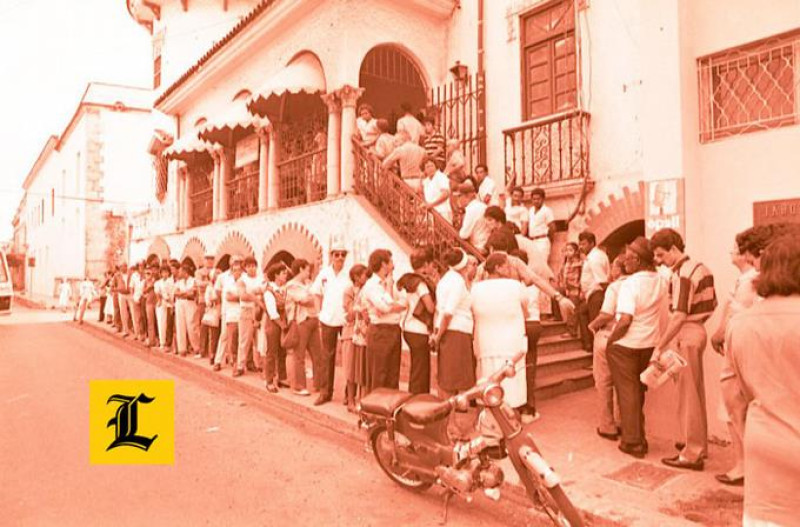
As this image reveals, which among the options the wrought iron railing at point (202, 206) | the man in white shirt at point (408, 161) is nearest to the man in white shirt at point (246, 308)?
the man in white shirt at point (408, 161)

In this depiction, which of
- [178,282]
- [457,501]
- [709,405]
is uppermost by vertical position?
[178,282]

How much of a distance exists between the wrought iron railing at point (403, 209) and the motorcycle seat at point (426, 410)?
337 centimetres

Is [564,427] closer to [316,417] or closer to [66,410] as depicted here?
[316,417]

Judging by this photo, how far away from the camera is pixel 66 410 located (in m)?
6.96

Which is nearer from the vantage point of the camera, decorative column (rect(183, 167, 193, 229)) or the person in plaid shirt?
the person in plaid shirt

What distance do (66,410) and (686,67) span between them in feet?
26.2

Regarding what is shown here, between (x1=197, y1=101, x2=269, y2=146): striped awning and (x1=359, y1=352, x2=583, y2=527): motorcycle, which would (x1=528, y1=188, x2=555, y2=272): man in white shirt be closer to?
(x1=359, y1=352, x2=583, y2=527): motorcycle

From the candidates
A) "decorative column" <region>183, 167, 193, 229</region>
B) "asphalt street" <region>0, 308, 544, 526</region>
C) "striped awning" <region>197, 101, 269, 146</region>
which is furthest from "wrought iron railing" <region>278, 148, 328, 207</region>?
"decorative column" <region>183, 167, 193, 229</region>

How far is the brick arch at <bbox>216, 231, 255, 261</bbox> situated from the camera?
12680 mm

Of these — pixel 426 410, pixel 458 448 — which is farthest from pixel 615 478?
pixel 426 410

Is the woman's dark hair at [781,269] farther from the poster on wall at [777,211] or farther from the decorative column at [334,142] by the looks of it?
the decorative column at [334,142]

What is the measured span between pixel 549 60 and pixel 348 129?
11.9 ft

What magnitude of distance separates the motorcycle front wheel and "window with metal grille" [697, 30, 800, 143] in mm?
4110

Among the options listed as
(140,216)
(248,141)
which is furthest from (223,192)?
(140,216)
